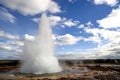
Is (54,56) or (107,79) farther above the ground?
(54,56)

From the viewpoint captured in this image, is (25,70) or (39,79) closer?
(39,79)

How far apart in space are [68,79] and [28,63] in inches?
671

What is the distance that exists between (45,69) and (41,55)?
366 cm

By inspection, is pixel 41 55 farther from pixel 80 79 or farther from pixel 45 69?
pixel 80 79

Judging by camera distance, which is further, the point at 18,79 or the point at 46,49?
the point at 46,49

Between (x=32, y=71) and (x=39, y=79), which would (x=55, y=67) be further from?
(x=39, y=79)

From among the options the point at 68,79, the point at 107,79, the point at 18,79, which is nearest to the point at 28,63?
the point at 18,79

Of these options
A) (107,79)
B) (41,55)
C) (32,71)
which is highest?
(41,55)

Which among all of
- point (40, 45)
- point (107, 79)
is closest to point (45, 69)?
point (40, 45)

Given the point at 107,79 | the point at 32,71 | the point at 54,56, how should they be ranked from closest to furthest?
1. the point at 107,79
2. the point at 32,71
3. the point at 54,56

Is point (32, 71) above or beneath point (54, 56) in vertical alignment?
beneath

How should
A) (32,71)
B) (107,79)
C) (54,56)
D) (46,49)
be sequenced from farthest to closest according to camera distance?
(54,56) → (46,49) → (32,71) → (107,79)

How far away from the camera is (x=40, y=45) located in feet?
157

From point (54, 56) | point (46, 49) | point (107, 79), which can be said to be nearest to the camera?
point (107, 79)
